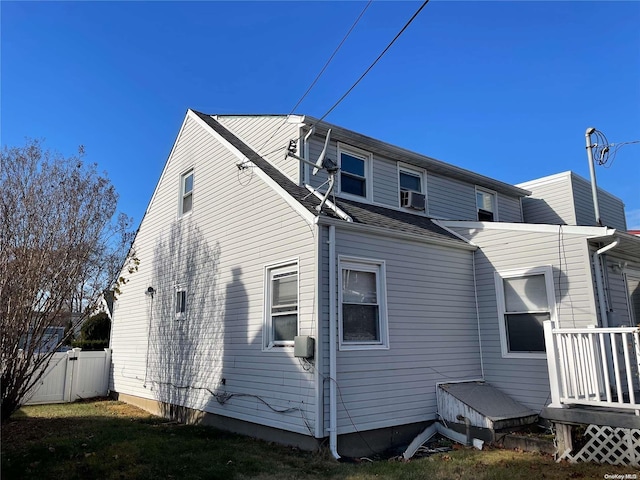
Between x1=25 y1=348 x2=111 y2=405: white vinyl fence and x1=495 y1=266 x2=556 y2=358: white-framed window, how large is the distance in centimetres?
1164

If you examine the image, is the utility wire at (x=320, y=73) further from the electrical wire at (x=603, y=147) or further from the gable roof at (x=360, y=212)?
the electrical wire at (x=603, y=147)

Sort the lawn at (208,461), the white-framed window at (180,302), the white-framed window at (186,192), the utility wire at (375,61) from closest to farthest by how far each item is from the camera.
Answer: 1. the lawn at (208,461)
2. the utility wire at (375,61)
3. the white-framed window at (180,302)
4. the white-framed window at (186,192)

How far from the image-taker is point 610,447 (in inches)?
217

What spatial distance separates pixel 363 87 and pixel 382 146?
2417 millimetres

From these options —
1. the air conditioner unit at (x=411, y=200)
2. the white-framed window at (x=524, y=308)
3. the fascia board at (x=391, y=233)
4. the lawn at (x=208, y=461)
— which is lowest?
the lawn at (x=208, y=461)

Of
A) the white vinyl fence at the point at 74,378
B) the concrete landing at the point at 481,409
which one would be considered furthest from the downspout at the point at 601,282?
the white vinyl fence at the point at 74,378

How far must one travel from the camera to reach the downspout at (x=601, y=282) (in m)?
7.53

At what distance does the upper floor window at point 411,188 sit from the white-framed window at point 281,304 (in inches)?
147

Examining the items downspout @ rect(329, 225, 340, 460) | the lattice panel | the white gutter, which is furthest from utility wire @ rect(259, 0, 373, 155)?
the lattice panel

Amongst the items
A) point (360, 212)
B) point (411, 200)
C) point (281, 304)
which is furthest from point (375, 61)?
point (281, 304)

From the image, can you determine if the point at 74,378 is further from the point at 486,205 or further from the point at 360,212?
the point at 486,205

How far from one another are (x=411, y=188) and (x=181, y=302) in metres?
6.30

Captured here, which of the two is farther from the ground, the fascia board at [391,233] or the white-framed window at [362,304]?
the fascia board at [391,233]

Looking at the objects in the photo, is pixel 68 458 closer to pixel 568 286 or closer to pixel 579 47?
pixel 568 286
